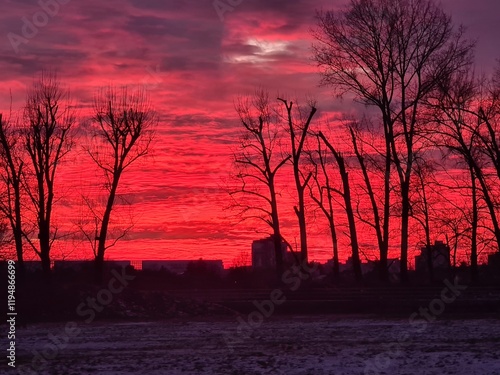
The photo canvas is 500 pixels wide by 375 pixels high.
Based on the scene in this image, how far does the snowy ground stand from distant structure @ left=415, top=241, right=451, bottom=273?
38706 mm

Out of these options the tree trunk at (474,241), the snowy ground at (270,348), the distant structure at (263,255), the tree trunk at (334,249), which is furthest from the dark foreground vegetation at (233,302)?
the distant structure at (263,255)

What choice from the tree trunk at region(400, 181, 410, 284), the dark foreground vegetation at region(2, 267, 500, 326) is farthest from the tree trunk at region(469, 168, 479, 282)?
the dark foreground vegetation at region(2, 267, 500, 326)

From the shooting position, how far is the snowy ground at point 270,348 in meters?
15.4

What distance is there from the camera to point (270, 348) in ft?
60.4

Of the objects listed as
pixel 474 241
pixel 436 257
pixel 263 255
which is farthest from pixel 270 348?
pixel 263 255

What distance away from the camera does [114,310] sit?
98.6 feet

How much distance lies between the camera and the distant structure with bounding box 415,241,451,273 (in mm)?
66562

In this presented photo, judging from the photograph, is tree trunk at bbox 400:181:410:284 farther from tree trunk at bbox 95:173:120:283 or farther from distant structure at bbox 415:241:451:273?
distant structure at bbox 415:241:451:273

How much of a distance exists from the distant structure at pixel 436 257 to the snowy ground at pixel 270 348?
38.7 metres

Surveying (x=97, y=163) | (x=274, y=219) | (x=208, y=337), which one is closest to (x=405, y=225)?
(x=274, y=219)

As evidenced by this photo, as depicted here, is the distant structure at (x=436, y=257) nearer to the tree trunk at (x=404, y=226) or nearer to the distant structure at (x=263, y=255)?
the distant structure at (x=263, y=255)

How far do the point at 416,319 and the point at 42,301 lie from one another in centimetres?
1443

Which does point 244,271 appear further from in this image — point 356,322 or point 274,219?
point 356,322

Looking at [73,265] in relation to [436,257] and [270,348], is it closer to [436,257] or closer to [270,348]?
A: [436,257]
